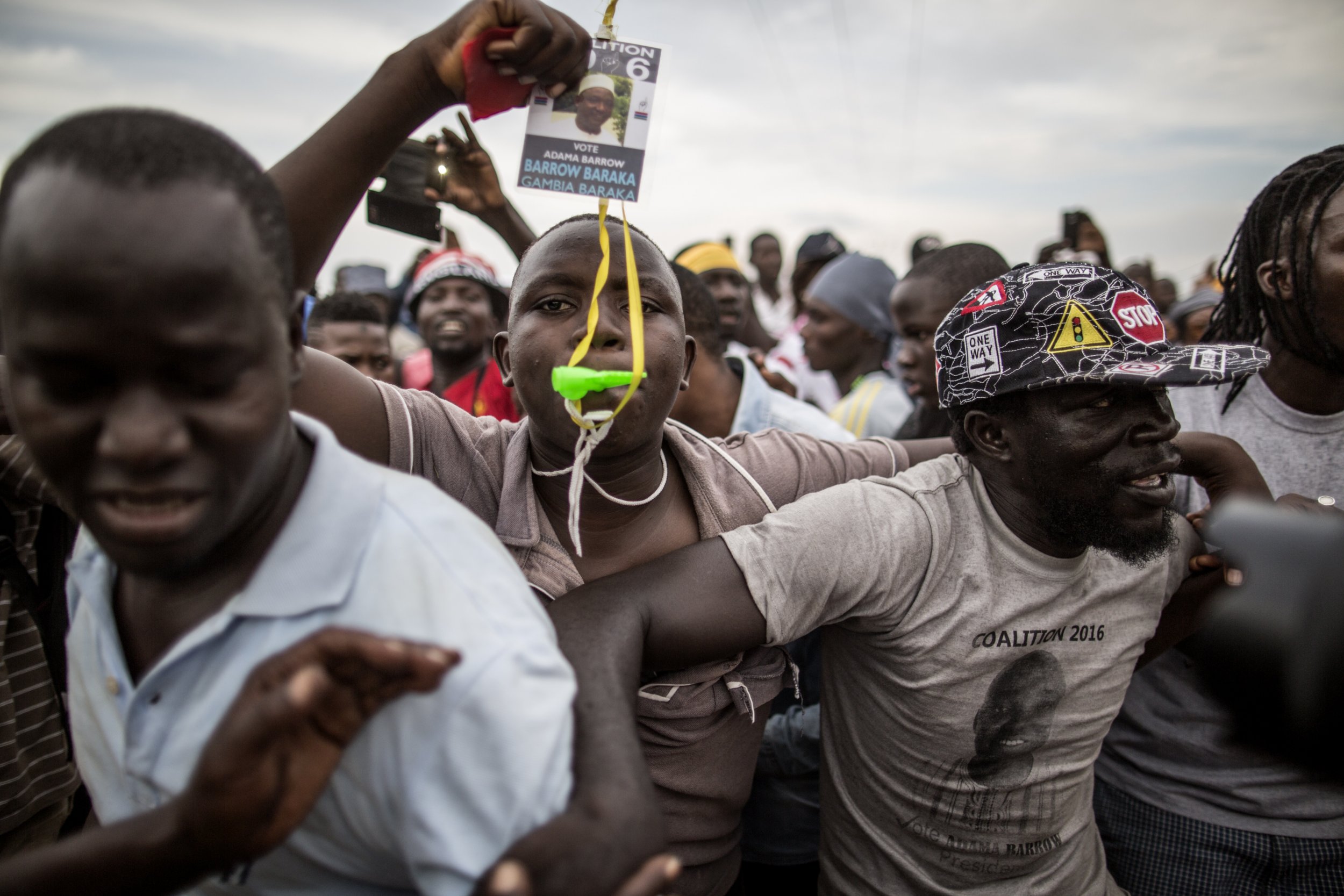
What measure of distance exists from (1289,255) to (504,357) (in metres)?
2.27

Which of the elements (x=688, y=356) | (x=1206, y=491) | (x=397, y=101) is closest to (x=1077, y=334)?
(x=1206, y=491)

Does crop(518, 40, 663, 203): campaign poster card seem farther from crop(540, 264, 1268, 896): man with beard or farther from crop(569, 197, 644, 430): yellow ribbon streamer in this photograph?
crop(540, 264, 1268, 896): man with beard

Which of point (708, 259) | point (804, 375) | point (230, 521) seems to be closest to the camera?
point (230, 521)

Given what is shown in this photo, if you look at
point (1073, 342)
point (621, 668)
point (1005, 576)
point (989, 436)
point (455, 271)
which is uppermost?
point (455, 271)

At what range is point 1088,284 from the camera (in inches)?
73.2

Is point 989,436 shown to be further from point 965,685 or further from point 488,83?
point 488,83

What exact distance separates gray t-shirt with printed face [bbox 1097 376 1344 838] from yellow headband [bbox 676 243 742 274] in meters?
3.16

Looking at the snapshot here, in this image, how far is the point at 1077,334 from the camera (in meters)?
1.80

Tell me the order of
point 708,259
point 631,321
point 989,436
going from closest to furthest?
point 631,321 → point 989,436 → point 708,259

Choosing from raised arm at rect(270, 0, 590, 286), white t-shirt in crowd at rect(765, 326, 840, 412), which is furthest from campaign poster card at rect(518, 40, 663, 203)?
white t-shirt in crowd at rect(765, 326, 840, 412)

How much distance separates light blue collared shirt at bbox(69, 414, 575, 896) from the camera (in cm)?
89

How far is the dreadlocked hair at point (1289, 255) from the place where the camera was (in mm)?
2176

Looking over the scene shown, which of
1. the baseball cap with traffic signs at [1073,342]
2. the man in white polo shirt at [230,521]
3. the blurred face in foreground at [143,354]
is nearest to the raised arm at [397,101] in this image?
the man in white polo shirt at [230,521]

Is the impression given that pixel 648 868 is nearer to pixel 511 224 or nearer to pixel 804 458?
pixel 804 458
